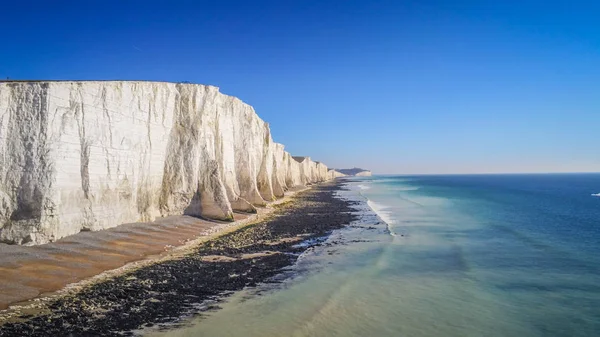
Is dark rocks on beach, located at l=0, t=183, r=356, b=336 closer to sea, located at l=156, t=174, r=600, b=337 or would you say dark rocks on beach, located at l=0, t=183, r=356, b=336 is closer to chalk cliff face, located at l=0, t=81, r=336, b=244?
sea, located at l=156, t=174, r=600, b=337

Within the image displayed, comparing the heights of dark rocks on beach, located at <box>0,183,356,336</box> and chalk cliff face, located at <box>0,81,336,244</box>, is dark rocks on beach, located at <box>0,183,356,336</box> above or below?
below

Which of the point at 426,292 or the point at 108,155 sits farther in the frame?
the point at 108,155

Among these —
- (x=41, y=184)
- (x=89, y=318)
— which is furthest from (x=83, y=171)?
(x=89, y=318)

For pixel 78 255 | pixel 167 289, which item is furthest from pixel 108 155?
pixel 167 289

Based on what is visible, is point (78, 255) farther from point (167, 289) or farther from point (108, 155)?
point (108, 155)

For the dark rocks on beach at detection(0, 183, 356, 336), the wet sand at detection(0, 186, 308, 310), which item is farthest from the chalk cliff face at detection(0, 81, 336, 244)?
the dark rocks on beach at detection(0, 183, 356, 336)

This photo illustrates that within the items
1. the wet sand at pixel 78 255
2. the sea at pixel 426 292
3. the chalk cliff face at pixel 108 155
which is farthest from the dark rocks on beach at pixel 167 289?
the chalk cliff face at pixel 108 155

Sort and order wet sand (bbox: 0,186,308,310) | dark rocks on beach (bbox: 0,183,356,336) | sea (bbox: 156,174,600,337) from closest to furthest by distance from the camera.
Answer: dark rocks on beach (bbox: 0,183,356,336)
sea (bbox: 156,174,600,337)
wet sand (bbox: 0,186,308,310)
